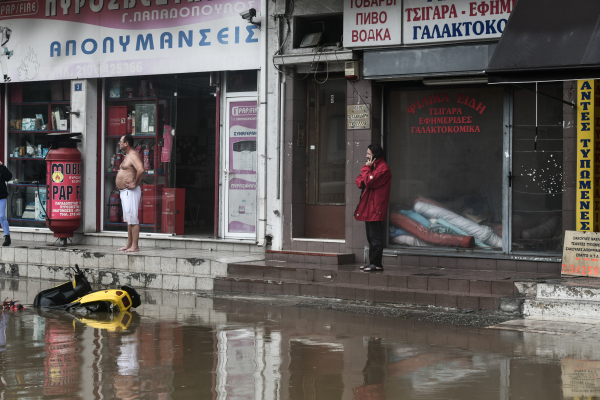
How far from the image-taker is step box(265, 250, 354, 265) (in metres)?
11.6

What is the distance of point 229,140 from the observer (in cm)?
1359

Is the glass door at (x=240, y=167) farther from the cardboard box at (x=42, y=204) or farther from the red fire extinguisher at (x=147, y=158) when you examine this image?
the cardboard box at (x=42, y=204)

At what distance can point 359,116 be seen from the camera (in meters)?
11.9

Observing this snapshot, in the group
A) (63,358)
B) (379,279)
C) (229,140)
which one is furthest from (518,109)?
(63,358)

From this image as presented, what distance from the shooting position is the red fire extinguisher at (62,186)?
14242mm

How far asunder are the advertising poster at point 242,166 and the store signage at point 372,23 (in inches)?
94.0

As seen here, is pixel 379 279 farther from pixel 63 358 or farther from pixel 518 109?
pixel 63 358

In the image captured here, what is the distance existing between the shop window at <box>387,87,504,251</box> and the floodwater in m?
3.10

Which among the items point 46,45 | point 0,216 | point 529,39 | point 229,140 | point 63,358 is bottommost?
point 63,358

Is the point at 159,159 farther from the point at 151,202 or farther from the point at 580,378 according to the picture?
the point at 580,378

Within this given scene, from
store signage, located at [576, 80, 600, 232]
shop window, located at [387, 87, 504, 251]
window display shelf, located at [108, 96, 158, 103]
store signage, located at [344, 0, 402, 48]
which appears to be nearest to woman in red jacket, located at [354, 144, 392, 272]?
shop window, located at [387, 87, 504, 251]

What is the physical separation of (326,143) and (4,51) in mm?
7724

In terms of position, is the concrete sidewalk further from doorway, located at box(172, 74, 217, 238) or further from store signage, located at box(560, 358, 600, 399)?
store signage, located at box(560, 358, 600, 399)

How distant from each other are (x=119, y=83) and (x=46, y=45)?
181 cm
